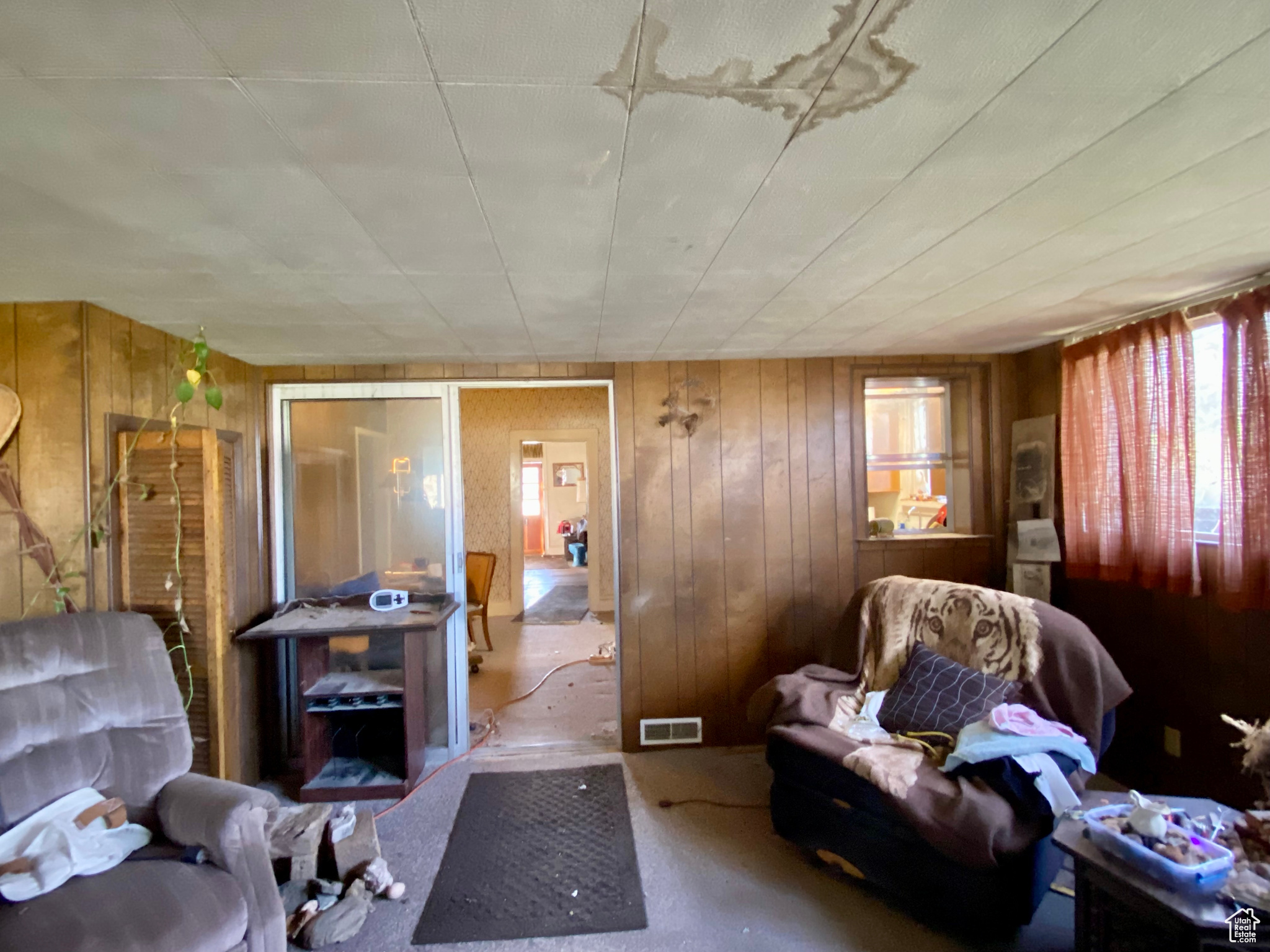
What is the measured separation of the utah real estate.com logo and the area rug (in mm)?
5371

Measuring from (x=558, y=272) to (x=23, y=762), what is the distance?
2051 mm

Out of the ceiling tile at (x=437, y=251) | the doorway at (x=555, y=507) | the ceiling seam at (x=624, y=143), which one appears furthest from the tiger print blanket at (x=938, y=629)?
the doorway at (x=555, y=507)

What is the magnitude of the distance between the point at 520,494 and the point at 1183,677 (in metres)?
5.54

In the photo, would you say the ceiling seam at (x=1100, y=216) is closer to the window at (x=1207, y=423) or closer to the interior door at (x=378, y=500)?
the window at (x=1207, y=423)

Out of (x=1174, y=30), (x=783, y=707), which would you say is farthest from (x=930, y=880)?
(x=1174, y=30)

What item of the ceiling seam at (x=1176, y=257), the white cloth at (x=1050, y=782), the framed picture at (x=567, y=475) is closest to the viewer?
the ceiling seam at (x=1176, y=257)

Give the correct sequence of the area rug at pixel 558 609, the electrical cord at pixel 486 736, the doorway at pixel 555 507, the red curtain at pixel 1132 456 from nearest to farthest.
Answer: the red curtain at pixel 1132 456
the electrical cord at pixel 486 736
the area rug at pixel 558 609
the doorway at pixel 555 507

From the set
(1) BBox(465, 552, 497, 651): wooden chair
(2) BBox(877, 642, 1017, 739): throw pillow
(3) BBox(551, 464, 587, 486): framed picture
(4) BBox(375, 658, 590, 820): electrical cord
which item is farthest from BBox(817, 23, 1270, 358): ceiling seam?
(3) BBox(551, 464, 587, 486): framed picture

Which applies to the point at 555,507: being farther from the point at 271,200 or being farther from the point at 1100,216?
the point at 1100,216

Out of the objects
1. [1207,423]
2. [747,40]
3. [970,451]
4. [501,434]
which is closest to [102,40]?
[747,40]

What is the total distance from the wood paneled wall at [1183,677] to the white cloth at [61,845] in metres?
3.69

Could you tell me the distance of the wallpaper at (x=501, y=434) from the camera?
260 inches

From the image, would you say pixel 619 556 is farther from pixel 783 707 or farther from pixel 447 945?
pixel 447 945

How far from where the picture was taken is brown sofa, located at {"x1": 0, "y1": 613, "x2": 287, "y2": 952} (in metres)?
1.45
